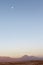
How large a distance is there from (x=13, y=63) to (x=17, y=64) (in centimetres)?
18

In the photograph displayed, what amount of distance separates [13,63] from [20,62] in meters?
0.30

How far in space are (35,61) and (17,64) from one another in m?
0.78

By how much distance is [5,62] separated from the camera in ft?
197

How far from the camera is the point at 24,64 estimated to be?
60000mm

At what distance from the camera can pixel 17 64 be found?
60062 millimetres

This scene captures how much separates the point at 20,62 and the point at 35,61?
0.63 m

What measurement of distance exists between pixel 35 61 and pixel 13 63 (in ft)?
3.06

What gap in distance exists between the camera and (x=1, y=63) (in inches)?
2366

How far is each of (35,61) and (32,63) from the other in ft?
0.71

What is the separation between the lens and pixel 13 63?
197ft

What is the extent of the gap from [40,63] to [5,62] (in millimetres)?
1473

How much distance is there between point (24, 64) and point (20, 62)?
243 mm

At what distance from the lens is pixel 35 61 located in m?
60.2

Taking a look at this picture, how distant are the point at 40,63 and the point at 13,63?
113 cm
